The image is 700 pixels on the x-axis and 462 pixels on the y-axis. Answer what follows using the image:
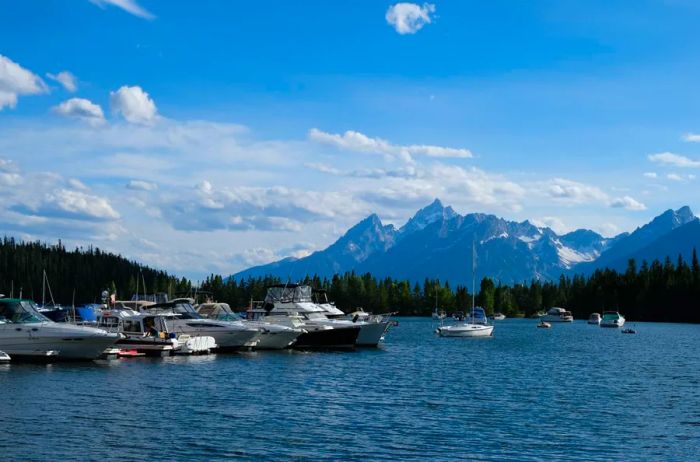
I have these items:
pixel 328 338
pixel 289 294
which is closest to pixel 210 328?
pixel 328 338

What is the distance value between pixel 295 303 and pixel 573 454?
222 ft

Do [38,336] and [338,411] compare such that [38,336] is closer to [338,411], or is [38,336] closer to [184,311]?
[184,311]

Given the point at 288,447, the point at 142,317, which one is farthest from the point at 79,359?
the point at 288,447

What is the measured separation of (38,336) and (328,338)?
39.6 m

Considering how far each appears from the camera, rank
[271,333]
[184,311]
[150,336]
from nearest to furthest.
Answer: [150,336], [184,311], [271,333]

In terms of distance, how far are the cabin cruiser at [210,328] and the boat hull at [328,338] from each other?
33.2 feet

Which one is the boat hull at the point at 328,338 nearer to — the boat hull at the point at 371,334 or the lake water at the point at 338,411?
the boat hull at the point at 371,334

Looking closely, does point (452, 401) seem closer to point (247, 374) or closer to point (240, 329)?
point (247, 374)

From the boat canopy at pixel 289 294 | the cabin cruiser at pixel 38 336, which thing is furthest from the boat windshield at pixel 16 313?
the boat canopy at pixel 289 294

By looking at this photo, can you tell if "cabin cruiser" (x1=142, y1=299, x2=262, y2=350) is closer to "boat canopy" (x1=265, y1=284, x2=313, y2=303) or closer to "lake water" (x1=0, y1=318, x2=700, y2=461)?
"lake water" (x1=0, y1=318, x2=700, y2=461)

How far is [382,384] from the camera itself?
64688 mm

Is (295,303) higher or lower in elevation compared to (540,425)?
higher

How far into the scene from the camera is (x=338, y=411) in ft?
163

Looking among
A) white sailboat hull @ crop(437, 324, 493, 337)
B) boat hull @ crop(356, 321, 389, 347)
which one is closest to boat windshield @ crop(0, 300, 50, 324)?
boat hull @ crop(356, 321, 389, 347)
